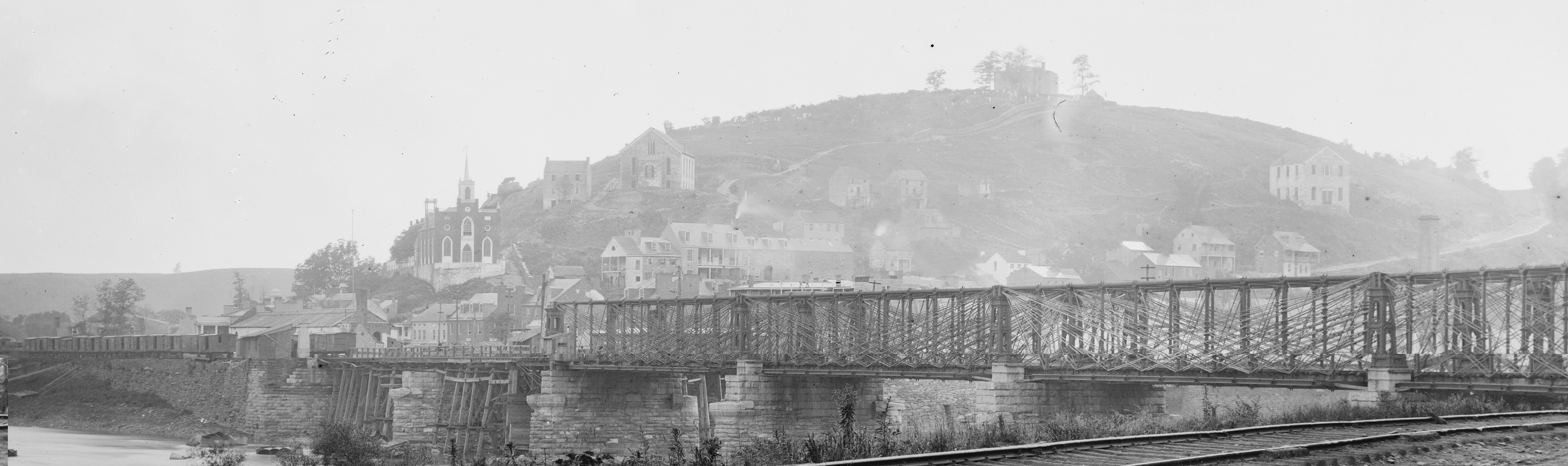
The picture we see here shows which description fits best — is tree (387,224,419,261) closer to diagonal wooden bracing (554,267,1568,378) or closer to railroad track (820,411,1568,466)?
diagonal wooden bracing (554,267,1568,378)

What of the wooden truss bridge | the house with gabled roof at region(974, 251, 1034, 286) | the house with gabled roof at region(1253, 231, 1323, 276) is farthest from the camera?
the house with gabled roof at region(1253, 231, 1323, 276)

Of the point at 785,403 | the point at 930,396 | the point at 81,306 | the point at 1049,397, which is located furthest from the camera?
the point at 81,306

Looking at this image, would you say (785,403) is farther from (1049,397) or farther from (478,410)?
(478,410)

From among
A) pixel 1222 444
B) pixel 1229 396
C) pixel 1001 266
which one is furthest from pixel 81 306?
pixel 1001 266

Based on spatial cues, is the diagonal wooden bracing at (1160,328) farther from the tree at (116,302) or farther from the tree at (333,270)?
the tree at (333,270)

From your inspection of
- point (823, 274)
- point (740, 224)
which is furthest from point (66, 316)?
point (740, 224)

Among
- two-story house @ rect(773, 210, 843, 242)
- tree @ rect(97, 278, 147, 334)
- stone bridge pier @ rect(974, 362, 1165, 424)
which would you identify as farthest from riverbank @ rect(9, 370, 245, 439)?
two-story house @ rect(773, 210, 843, 242)

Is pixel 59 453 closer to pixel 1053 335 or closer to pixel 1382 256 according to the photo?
pixel 1053 335
